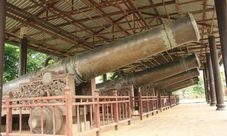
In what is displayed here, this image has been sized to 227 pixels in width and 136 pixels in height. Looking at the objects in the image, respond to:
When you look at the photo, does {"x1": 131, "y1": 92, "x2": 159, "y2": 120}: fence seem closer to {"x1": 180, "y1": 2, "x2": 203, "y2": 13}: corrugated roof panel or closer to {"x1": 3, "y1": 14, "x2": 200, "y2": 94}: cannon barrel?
{"x1": 3, "y1": 14, "x2": 200, "y2": 94}: cannon barrel

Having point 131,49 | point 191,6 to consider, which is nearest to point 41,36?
point 191,6

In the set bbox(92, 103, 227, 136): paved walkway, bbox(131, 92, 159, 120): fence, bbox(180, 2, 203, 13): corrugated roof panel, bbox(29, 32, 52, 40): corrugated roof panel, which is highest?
bbox(180, 2, 203, 13): corrugated roof panel

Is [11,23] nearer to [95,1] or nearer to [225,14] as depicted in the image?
[95,1]

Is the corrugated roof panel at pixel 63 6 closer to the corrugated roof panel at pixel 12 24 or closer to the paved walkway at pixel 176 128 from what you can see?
the corrugated roof panel at pixel 12 24

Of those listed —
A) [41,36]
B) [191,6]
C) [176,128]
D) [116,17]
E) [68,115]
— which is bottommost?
[176,128]

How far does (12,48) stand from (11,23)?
255 inches

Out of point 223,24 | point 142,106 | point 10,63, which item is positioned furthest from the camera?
point 10,63

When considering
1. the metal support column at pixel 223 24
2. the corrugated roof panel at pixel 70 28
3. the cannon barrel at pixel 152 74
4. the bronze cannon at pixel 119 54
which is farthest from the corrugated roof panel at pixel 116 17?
the bronze cannon at pixel 119 54

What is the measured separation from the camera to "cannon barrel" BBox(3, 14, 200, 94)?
3949mm

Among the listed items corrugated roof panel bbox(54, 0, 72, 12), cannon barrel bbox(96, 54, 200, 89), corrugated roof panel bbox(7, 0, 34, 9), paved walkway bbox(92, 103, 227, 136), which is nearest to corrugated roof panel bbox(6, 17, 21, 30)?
corrugated roof panel bbox(7, 0, 34, 9)

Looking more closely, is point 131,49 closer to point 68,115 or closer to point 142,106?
point 68,115

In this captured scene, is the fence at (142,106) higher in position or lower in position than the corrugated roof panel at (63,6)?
lower

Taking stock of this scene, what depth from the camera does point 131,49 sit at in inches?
170

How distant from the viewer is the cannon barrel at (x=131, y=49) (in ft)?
13.0
